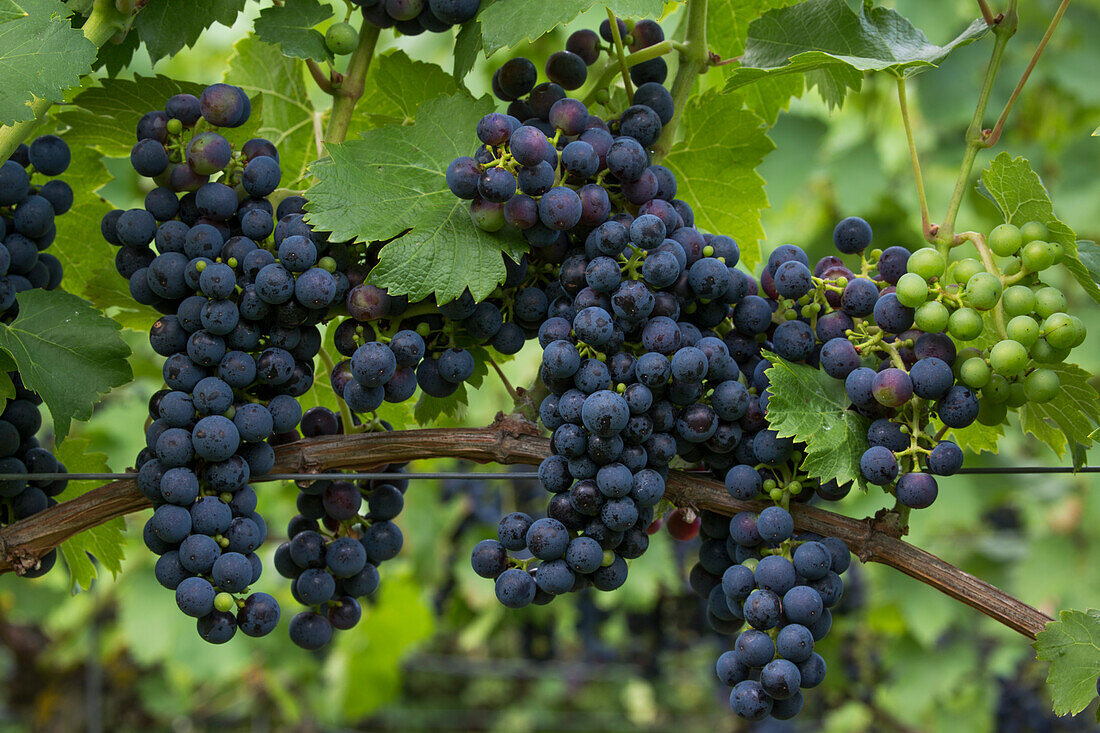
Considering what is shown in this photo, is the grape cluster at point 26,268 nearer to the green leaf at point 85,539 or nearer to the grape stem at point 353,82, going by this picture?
the green leaf at point 85,539

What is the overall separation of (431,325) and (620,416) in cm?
24

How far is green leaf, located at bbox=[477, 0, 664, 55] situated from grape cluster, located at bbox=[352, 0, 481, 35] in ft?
0.24

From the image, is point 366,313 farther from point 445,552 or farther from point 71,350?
point 445,552

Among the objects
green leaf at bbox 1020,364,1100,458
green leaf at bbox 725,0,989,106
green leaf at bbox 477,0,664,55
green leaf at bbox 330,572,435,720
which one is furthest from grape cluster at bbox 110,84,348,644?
green leaf at bbox 330,572,435,720

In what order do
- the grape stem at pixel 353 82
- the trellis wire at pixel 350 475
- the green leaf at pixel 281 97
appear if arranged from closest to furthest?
the trellis wire at pixel 350 475 < the grape stem at pixel 353 82 < the green leaf at pixel 281 97

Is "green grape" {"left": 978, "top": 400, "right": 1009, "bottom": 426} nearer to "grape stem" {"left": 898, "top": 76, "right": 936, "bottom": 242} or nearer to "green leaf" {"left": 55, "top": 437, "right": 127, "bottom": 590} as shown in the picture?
"grape stem" {"left": 898, "top": 76, "right": 936, "bottom": 242}

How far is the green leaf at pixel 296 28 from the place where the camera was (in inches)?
39.8

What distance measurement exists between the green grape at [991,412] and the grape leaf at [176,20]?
888 mm

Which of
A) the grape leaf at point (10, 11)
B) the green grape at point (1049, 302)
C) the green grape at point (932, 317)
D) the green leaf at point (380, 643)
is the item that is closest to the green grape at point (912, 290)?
the green grape at point (932, 317)

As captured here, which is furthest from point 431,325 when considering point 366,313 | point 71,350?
point 71,350

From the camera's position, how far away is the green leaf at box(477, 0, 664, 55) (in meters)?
0.88

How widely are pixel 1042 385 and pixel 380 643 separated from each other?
273 cm

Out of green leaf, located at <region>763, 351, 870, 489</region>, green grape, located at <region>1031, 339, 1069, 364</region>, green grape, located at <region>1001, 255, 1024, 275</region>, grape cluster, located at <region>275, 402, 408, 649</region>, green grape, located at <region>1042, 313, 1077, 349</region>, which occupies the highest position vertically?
green grape, located at <region>1001, 255, 1024, 275</region>

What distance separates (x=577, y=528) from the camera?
2.95ft
